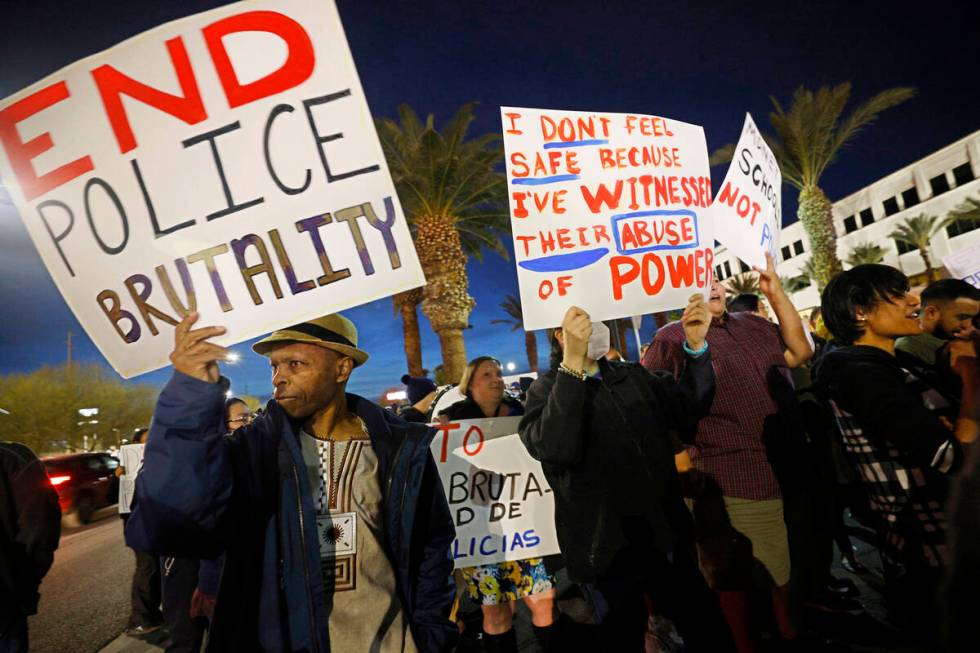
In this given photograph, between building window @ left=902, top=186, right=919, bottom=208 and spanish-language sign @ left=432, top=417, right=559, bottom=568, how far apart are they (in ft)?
Result: 154

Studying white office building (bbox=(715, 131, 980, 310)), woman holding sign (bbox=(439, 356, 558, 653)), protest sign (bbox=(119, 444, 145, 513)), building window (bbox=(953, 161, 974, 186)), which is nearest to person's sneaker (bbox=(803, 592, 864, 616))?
woman holding sign (bbox=(439, 356, 558, 653))

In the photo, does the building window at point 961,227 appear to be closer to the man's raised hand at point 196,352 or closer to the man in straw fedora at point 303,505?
the man in straw fedora at point 303,505

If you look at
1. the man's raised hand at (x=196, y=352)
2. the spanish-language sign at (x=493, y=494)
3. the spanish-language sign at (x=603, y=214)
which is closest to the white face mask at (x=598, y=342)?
the spanish-language sign at (x=603, y=214)

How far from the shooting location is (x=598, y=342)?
9.48ft

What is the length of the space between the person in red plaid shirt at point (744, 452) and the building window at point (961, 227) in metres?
41.2

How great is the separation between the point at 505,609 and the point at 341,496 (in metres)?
1.82

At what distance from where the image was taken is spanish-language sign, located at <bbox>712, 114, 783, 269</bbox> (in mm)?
2895

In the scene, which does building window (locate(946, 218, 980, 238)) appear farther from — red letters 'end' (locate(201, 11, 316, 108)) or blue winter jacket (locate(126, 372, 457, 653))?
red letters 'end' (locate(201, 11, 316, 108))

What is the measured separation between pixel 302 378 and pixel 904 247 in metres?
48.1

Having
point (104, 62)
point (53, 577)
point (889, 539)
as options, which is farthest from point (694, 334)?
point (53, 577)

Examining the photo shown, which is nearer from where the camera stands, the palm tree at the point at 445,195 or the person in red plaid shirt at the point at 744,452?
the person in red plaid shirt at the point at 744,452

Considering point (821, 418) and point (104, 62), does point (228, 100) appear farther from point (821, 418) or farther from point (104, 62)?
point (821, 418)

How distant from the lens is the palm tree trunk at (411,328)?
15359 mm

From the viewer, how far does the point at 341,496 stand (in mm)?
1841
